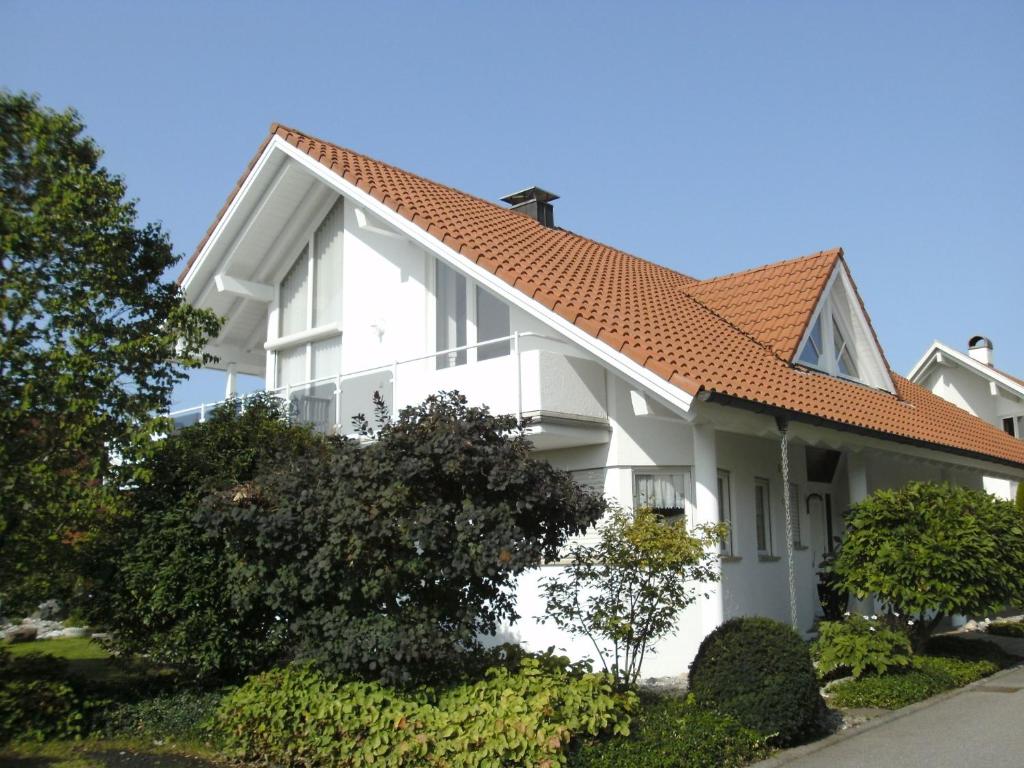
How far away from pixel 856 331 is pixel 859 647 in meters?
7.61

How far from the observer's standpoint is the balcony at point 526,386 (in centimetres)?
1176

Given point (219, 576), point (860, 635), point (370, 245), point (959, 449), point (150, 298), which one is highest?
point (370, 245)

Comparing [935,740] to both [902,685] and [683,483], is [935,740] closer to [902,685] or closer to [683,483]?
[902,685]

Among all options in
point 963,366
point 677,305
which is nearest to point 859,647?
point 677,305

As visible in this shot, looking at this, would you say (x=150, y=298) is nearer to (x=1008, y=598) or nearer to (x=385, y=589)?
(x=385, y=589)

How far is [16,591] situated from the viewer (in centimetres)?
919

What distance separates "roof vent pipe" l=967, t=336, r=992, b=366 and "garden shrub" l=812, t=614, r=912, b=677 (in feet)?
A: 73.8

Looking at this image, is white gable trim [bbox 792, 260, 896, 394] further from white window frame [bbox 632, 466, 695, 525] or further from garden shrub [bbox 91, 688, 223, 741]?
garden shrub [bbox 91, 688, 223, 741]

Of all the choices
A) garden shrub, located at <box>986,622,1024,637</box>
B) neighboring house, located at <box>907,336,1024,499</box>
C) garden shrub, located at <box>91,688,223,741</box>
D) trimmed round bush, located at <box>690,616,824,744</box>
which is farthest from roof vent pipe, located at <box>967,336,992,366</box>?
garden shrub, located at <box>91,688,223,741</box>

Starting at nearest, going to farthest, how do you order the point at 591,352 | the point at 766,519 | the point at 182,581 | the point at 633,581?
the point at 633,581
the point at 182,581
the point at 591,352
the point at 766,519

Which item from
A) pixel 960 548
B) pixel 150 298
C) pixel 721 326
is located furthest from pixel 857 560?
pixel 150 298

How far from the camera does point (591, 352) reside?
37.6 feet

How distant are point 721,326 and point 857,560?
15.5 feet

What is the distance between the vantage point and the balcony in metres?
11.8
